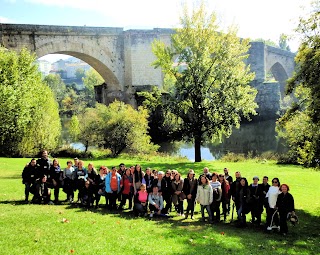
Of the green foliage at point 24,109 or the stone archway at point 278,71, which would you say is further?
the stone archway at point 278,71

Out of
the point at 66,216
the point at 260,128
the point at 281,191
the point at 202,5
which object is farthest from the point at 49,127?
the point at 260,128

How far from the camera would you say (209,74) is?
2097cm

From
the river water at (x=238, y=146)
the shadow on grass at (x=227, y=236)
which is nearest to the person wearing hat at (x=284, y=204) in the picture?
the shadow on grass at (x=227, y=236)

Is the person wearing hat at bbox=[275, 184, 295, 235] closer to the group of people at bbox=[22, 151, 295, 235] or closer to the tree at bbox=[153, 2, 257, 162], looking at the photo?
the group of people at bbox=[22, 151, 295, 235]

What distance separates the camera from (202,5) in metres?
21.0

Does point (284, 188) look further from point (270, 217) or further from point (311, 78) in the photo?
point (311, 78)

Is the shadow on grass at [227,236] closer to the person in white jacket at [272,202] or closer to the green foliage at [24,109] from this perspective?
the person in white jacket at [272,202]

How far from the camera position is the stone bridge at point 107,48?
28016 mm

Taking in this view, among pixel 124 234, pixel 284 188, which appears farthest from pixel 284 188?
pixel 124 234

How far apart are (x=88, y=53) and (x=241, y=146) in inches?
665

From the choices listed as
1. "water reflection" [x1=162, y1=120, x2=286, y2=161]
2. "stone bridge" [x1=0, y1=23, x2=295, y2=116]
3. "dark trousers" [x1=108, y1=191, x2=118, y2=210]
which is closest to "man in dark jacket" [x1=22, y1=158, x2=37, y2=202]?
"dark trousers" [x1=108, y1=191, x2=118, y2=210]

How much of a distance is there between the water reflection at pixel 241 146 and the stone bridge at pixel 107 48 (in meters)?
7.03

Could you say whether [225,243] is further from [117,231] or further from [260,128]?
[260,128]

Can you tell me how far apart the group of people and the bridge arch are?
20366 mm
